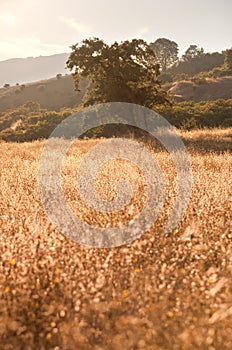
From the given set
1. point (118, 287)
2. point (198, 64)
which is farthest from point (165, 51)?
point (118, 287)

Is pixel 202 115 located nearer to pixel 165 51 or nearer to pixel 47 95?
pixel 165 51

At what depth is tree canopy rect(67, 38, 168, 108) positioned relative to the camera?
2050cm

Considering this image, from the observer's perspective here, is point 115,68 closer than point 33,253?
No

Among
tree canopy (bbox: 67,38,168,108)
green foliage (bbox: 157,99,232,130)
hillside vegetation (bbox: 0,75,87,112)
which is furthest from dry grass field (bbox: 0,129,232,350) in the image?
hillside vegetation (bbox: 0,75,87,112)

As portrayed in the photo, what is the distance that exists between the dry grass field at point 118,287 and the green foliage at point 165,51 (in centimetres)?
8346

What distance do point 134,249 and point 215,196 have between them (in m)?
1.96

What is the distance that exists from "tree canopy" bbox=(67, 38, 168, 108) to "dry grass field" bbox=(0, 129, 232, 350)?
17.3 metres

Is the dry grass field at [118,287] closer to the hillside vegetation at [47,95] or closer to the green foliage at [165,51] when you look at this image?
the hillside vegetation at [47,95]

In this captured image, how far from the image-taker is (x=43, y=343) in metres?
3.13

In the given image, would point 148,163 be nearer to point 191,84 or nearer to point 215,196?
point 215,196

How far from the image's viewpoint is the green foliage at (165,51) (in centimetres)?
8244

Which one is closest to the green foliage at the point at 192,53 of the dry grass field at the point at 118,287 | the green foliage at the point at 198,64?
the green foliage at the point at 198,64

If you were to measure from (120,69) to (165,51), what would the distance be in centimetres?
6812

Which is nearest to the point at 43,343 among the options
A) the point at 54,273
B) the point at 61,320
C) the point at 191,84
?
the point at 61,320
